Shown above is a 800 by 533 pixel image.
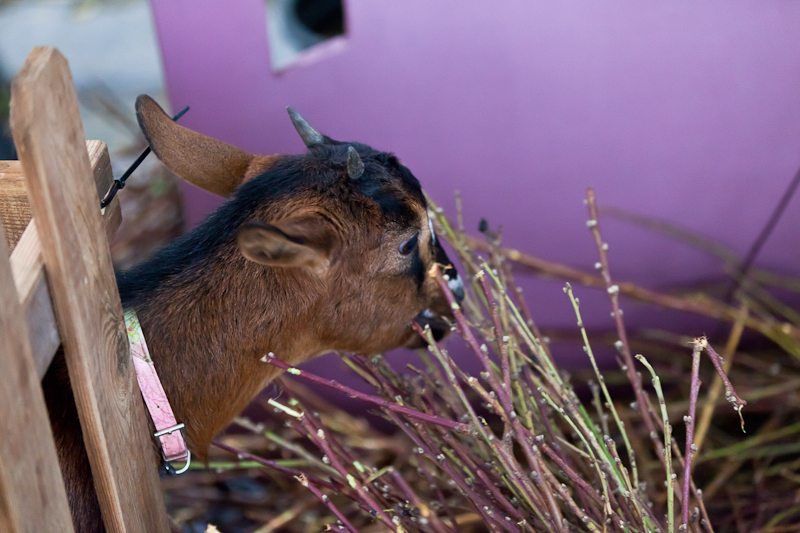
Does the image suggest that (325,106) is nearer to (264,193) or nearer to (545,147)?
(545,147)

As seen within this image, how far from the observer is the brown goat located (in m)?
1.44

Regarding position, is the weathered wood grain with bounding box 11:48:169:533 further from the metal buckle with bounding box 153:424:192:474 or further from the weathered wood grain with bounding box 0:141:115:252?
the weathered wood grain with bounding box 0:141:115:252

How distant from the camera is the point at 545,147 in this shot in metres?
2.62

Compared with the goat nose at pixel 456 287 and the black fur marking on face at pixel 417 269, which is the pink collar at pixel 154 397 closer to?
the black fur marking on face at pixel 417 269

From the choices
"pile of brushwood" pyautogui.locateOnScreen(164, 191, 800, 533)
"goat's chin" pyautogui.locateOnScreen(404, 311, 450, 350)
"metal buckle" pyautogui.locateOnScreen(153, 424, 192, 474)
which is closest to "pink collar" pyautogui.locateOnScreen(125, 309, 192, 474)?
"metal buckle" pyautogui.locateOnScreen(153, 424, 192, 474)

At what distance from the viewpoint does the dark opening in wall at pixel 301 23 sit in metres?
3.00

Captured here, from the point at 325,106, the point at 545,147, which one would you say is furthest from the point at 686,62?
the point at 325,106

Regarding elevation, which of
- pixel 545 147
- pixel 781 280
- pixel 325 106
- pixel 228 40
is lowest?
pixel 781 280

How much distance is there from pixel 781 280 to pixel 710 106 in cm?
88

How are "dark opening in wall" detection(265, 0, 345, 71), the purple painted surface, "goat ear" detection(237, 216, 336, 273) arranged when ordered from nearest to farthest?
"goat ear" detection(237, 216, 336, 273), the purple painted surface, "dark opening in wall" detection(265, 0, 345, 71)

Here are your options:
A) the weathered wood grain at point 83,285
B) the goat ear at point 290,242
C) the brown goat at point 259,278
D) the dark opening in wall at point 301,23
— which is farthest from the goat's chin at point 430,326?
the dark opening in wall at point 301,23

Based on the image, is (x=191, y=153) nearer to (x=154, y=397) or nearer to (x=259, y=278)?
(x=259, y=278)

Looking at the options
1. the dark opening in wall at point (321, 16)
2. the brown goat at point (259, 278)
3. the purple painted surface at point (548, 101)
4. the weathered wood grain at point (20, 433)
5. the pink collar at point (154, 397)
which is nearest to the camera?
the weathered wood grain at point (20, 433)

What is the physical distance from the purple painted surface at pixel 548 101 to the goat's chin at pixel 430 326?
930 millimetres
